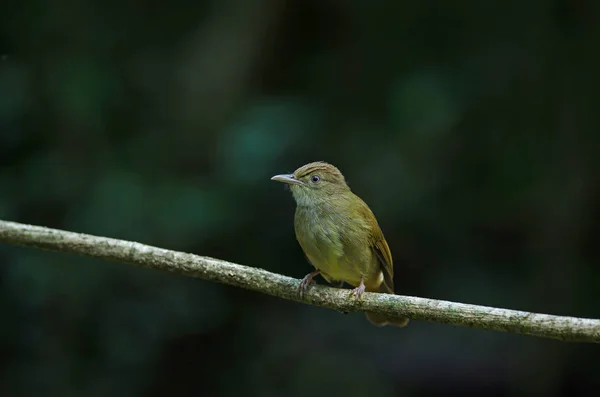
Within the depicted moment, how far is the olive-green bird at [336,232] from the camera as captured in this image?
342 cm

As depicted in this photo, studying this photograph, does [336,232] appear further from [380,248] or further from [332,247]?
[380,248]

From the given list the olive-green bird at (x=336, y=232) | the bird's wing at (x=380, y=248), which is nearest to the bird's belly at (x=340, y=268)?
the olive-green bird at (x=336, y=232)

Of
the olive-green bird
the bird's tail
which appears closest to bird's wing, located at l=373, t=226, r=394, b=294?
the olive-green bird

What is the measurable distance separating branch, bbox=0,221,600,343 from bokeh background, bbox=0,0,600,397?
1647mm

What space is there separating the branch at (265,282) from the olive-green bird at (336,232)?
0.80 feet

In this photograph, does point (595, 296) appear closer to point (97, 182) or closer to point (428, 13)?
point (428, 13)

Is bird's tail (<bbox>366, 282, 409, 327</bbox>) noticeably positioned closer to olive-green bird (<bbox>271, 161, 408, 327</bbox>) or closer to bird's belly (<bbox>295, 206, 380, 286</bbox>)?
olive-green bird (<bbox>271, 161, 408, 327</bbox>)

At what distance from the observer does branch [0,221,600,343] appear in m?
2.50

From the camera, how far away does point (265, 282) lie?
297cm

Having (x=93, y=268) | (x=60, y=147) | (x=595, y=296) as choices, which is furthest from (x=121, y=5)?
(x=595, y=296)

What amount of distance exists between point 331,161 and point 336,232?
6.78 feet

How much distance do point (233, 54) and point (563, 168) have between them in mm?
2695

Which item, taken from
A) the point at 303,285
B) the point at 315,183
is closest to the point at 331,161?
the point at 315,183

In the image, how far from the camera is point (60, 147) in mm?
5188
